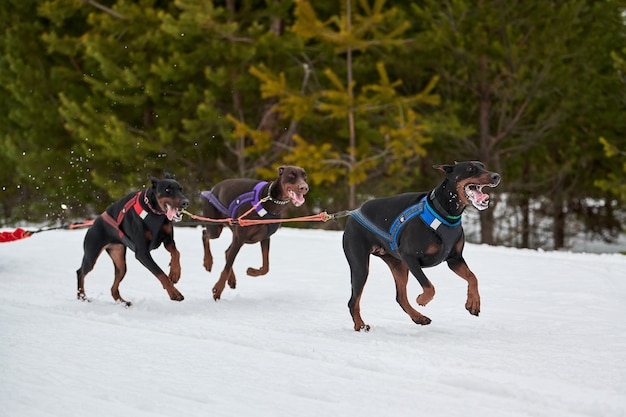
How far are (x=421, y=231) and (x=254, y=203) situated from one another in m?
2.39

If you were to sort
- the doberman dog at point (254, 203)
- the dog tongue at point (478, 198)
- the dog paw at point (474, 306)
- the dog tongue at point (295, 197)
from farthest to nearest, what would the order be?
the doberman dog at point (254, 203) < the dog tongue at point (295, 197) < the dog paw at point (474, 306) < the dog tongue at point (478, 198)

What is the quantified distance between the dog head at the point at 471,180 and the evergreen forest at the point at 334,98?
10.8m

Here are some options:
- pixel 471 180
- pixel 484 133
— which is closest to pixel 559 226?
pixel 484 133

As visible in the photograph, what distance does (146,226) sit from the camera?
7.03 m

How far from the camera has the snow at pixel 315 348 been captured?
174 inches

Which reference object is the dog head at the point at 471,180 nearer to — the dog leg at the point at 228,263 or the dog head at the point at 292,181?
the dog head at the point at 292,181

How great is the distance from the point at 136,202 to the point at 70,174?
1556cm

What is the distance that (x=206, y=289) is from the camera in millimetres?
8547

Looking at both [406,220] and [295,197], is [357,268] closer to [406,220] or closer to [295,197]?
[406,220]

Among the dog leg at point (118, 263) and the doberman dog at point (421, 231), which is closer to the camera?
the doberman dog at point (421, 231)

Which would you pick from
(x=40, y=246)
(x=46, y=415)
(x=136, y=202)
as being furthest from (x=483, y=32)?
(x=46, y=415)

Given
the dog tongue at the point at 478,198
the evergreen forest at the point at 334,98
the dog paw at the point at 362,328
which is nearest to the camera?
the dog tongue at the point at 478,198

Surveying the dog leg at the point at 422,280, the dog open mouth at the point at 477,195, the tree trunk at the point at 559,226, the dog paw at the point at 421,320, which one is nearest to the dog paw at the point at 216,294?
the dog paw at the point at 421,320

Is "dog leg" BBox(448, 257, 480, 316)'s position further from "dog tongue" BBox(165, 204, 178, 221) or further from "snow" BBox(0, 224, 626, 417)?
"dog tongue" BBox(165, 204, 178, 221)
